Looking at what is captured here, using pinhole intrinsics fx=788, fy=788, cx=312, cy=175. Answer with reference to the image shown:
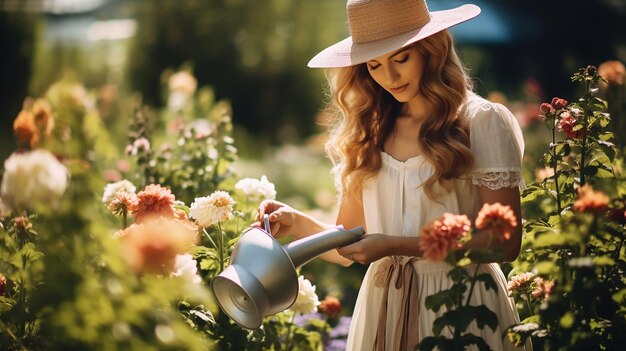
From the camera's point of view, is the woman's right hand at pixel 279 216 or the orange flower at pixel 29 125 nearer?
the woman's right hand at pixel 279 216

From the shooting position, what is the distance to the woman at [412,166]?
189 cm

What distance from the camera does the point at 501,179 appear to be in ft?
6.13

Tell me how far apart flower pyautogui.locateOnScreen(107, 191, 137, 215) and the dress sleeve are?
84 centimetres

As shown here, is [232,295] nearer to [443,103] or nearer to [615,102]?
[443,103]

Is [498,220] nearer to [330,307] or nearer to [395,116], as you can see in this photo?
[395,116]

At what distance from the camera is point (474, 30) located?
10383 mm

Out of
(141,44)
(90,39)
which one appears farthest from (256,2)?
(90,39)

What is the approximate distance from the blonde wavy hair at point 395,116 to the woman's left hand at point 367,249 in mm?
214

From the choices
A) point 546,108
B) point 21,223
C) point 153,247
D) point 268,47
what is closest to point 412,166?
point 546,108

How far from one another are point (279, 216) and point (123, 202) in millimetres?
400

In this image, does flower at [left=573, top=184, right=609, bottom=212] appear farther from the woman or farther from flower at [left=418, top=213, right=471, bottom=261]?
the woman

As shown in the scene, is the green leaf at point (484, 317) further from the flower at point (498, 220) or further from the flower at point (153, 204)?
the flower at point (153, 204)

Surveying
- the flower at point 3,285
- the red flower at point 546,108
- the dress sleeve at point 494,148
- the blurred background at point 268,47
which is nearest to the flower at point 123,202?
the flower at point 3,285

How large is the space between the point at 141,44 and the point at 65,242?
930cm
